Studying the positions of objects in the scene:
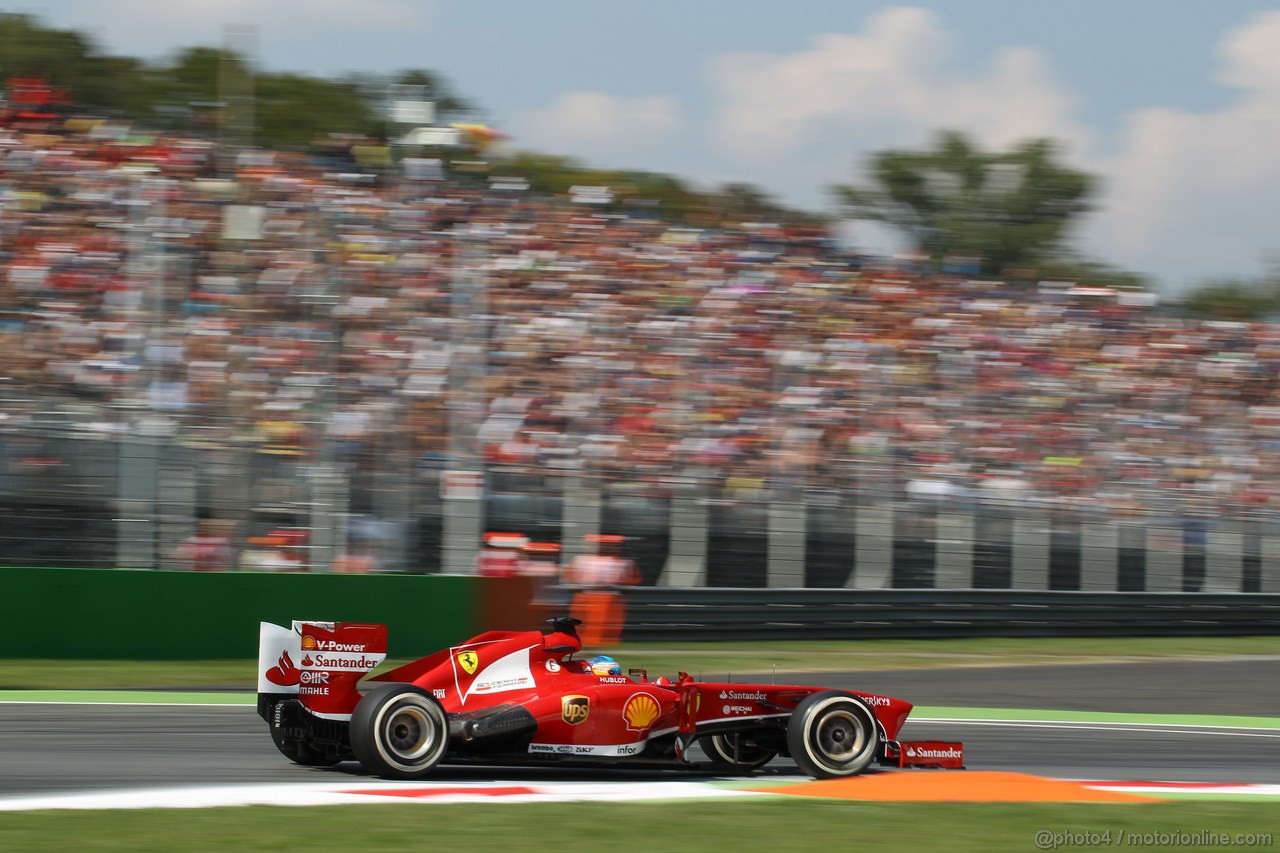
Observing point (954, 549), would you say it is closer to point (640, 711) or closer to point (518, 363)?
point (518, 363)

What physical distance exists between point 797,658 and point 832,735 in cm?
720

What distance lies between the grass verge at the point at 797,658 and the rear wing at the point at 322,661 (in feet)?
15.5

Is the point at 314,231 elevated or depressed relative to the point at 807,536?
elevated

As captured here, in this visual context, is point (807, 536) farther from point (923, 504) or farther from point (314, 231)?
A: point (314, 231)

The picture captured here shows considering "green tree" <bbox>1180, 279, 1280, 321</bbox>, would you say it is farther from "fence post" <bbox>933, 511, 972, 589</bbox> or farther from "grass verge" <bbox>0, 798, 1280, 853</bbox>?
"grass verge" <bbox>0, 798, 1280, 853</bbox>

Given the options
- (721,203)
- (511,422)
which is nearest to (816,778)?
(511,422)

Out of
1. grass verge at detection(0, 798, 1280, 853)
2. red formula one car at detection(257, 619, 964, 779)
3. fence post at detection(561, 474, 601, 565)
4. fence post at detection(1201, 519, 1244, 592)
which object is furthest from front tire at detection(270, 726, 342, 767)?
fence post at detection(1201, 519, 1244, 592)

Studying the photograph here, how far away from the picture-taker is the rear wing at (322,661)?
7.07 meters

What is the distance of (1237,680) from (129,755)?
→ 993 cm

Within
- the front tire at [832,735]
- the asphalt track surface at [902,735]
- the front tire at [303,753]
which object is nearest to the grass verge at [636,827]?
the front tire at [832,735]

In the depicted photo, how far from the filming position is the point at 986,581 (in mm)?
16656

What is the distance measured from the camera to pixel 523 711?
705cm

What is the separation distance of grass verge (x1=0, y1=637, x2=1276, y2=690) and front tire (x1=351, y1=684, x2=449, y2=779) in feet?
15.3

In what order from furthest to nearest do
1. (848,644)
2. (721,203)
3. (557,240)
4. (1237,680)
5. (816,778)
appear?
(721,203), (557,240), (848,644), (1237,680), (816,778)
